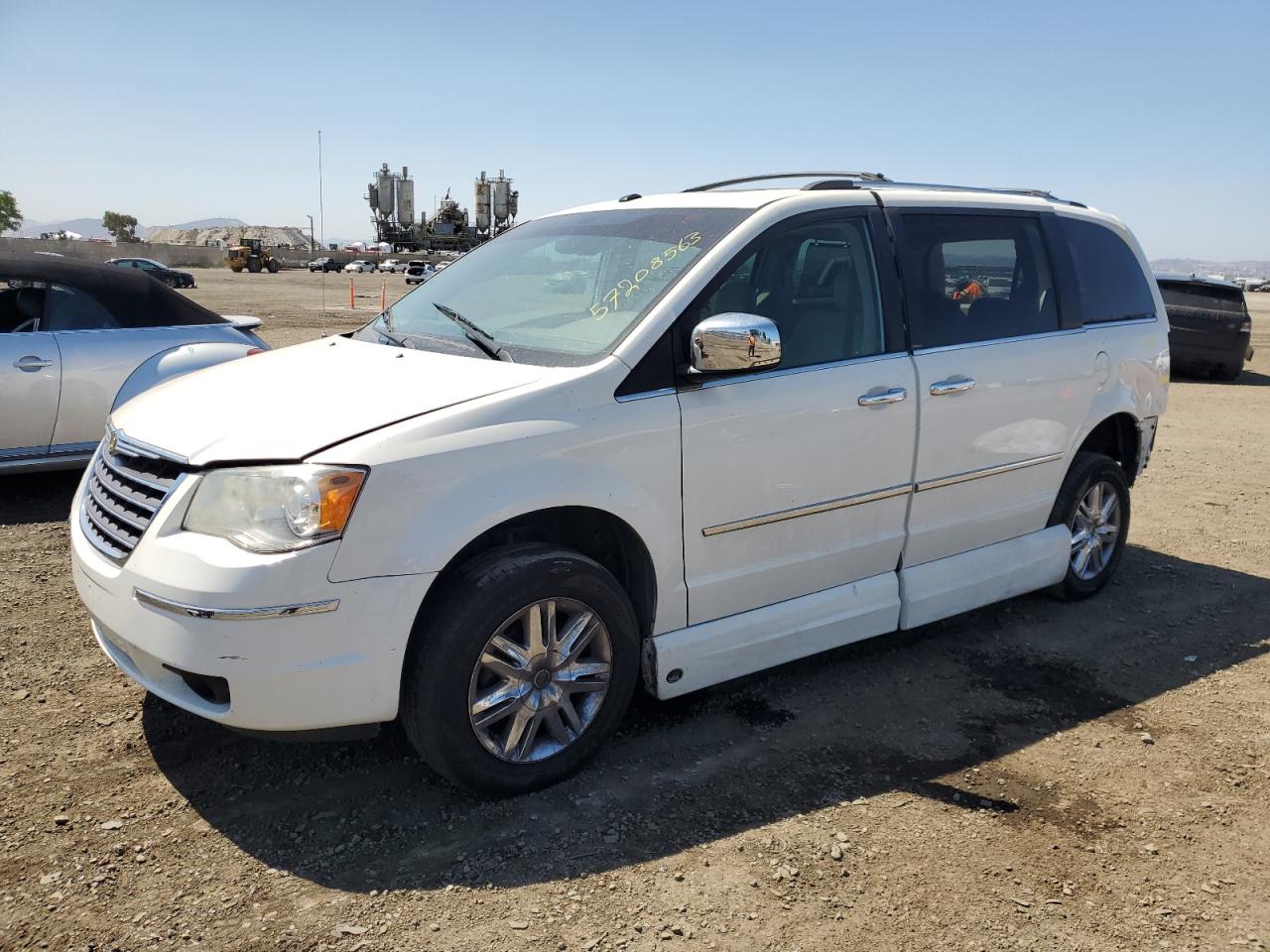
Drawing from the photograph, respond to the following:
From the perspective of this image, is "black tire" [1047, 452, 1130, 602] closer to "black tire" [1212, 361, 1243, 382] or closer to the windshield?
the windshield

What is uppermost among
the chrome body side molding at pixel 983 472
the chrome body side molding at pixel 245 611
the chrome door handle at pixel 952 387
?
the chrome door handle at pixel 952 387

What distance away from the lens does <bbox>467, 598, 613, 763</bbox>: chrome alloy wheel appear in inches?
124

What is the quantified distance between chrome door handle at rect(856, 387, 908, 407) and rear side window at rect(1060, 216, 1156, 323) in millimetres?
1538

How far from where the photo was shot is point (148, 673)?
3.09 meters

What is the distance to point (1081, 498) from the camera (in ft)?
16.5

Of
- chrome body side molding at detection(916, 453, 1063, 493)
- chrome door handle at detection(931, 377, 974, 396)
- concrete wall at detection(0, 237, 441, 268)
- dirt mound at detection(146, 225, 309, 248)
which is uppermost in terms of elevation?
dirt mound at detection(146, 225, 309, 248)

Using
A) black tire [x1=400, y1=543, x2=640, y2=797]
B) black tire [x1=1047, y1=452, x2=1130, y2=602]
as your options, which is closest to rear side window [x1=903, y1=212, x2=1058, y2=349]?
black tire [x1=1047, y1=452, x2=1130, y2=602]

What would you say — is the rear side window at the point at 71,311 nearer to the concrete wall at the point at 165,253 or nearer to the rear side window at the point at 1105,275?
the rear side window at the point at 1105,275

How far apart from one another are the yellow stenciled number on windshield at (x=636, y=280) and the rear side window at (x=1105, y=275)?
89.4 inches

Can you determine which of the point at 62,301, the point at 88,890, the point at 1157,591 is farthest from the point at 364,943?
the point at 62,301

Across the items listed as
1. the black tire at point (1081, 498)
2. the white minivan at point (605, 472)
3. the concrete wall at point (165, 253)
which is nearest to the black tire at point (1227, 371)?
the black tire at point (1081, 498)

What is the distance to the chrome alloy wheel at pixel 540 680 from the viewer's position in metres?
3.14

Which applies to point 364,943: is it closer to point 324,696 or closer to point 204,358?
point 324,696

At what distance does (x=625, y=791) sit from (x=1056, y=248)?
11.0 feet
